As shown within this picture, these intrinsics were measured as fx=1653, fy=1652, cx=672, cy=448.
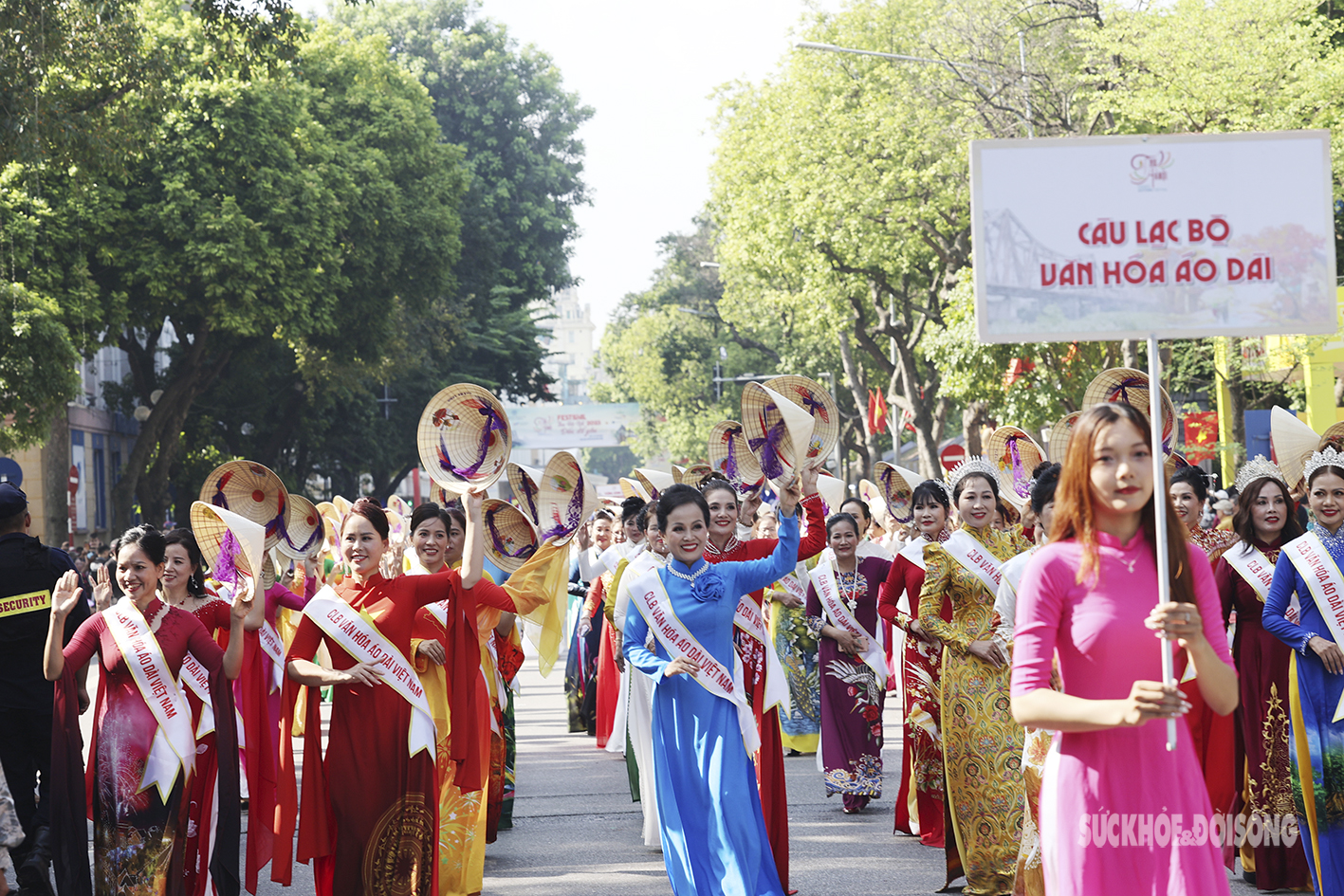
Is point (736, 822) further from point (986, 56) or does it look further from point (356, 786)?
point (986, 56)

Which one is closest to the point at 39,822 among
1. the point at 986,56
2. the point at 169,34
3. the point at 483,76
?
the point at 986,56

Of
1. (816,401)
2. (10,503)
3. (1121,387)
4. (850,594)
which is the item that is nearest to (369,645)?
(10,503)

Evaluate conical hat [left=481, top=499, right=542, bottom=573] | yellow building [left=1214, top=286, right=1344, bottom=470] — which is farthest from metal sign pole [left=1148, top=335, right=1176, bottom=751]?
yellow building [left=1214, top=286, right=1344, bottom=470]

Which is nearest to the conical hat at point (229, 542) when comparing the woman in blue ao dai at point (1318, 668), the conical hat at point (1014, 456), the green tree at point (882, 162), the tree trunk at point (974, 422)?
the woman in blue ao dai at point (1318, 668)

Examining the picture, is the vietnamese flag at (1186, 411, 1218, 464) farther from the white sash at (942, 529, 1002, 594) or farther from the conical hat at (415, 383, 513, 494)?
the conical hat at (415, 383, 513, 494)

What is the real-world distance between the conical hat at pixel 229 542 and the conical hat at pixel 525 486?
2846 millimetres

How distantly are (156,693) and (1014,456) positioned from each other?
577 centimetres

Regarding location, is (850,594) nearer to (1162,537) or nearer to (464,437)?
(464,437)

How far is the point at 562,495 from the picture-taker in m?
9.59

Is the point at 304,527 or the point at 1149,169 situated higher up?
the point at 1149,169

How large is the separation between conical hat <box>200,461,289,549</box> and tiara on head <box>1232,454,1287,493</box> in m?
4.52

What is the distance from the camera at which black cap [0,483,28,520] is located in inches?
274

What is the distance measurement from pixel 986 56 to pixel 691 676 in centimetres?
1748

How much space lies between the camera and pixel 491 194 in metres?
43.7
